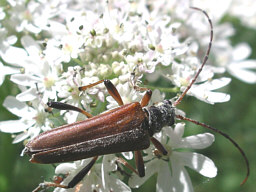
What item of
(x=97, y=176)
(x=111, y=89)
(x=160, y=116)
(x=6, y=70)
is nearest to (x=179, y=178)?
(x=160, y=116)

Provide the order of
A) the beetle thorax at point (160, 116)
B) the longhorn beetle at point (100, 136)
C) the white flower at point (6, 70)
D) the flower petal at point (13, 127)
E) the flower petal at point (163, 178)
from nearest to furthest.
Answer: the longhorn beetle at point (100, 136)
the beetle thorax at point (160, 116)
the flower petal at point (163, 178)
the flower petal at point (13, 127)
the white flower at point (6, 70)

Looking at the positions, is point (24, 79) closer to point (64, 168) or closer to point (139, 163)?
point (64, 168)

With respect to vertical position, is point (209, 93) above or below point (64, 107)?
below

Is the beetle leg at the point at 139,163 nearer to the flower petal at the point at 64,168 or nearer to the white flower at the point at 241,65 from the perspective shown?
the flower petal at the point at 64,168

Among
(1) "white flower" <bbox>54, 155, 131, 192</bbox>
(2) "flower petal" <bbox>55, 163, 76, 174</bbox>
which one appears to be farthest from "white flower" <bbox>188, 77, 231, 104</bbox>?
(2) "flower petal" <bbox>55, 163, 76, 174</bbox>

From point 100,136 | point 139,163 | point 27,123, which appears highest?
point 27,123

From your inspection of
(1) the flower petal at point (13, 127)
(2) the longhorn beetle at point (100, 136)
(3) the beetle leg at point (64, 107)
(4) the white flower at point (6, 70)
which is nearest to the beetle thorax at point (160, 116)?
(2) the longhorn beetle at point (100, 136)

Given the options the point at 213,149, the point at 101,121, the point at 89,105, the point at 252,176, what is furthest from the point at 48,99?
the point at 252,176

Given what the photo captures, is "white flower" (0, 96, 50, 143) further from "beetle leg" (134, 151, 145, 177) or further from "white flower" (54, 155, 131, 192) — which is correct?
"beetle leg" (134, 151, 145, 177)
